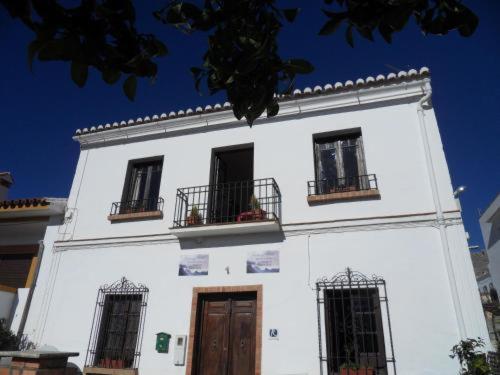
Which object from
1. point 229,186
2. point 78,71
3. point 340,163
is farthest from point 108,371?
point 78,71

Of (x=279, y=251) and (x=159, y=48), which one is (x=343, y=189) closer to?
(x=279, y=251)

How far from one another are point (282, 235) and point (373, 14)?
569 centimetres

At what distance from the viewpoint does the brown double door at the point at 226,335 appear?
658cm

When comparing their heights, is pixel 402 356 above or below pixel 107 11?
below

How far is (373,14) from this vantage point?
1.64m

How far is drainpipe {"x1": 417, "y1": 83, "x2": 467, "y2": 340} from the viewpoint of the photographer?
5.65 meters

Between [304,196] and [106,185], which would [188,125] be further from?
[304,196]

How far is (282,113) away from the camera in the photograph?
8.13 meters

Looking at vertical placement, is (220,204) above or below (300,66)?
above

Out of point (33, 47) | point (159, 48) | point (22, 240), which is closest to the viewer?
point (33, 47)

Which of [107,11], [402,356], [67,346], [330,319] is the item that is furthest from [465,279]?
[67,346]

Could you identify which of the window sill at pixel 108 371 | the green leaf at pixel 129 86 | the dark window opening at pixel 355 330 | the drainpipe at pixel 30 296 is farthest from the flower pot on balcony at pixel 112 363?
the green leaf at pixel 129 86

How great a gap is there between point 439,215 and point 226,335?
422cm

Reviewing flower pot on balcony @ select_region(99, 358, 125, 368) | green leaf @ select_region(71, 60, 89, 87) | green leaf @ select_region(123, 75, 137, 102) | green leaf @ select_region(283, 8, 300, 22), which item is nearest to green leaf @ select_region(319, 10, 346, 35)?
green leaf @ select_region(283, 8, 300, 22)
